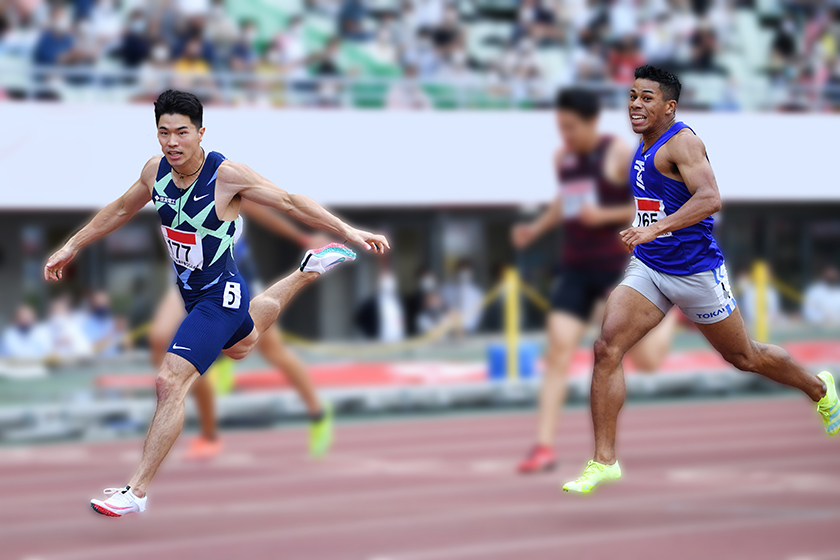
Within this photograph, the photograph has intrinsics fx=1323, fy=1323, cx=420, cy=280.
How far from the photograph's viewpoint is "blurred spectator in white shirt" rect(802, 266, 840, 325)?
23984 mm

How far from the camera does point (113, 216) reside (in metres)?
4.57

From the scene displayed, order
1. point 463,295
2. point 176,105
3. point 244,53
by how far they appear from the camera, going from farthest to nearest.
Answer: point 463,295
point 244,53
point 176,105

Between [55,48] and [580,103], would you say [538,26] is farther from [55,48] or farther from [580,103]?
[580,103]

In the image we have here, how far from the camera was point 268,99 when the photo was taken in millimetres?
18469

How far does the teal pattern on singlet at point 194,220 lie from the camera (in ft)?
13.9

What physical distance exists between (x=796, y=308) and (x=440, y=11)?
875cm

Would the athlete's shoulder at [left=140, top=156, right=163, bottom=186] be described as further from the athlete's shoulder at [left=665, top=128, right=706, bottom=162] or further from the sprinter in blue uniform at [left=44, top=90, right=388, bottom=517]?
the athlete's shoulder at [left=665, top=128, right=706, bottom=162]

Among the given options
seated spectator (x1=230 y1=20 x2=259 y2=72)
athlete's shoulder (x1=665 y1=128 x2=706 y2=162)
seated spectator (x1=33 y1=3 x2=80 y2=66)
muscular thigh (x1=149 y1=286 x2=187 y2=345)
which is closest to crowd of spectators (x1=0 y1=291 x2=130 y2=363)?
seated spectator (x1=33 y1=3 x2=80 y2=66)

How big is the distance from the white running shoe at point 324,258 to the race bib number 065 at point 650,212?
1020mm

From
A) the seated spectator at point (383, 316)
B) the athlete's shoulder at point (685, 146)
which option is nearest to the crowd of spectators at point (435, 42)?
the seated spectator at point (383, 316)

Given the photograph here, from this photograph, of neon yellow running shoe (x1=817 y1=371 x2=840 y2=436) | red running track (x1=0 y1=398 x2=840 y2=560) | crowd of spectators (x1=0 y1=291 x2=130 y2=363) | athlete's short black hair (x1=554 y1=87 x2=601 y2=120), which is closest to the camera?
neon yellow running shoe (x1=817 y1=371 x2=840 y2=436)

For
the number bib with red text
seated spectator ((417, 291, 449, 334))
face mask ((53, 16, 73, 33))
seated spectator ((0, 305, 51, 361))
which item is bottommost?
seated spectator ((417, 291, 449, 334))

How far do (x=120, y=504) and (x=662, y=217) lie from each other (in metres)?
2.06

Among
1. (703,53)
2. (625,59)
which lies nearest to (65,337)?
(625,59)
